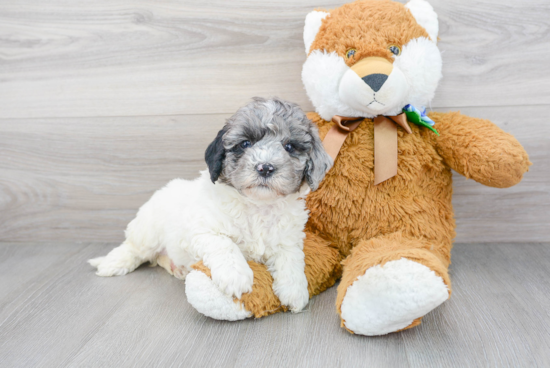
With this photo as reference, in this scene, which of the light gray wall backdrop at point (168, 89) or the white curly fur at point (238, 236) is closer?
the white curly fur at point (238, 236)

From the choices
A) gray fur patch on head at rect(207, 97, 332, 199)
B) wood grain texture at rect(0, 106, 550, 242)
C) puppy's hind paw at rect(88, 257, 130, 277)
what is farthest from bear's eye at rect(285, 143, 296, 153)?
puppy's hind paw at rect(88, 257, 130, 277)

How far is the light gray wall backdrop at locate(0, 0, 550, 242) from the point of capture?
1.79m

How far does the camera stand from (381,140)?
5.02 ft

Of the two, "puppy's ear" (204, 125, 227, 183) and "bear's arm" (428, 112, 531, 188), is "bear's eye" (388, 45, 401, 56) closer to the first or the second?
"bear's arm" (428, 112, 531, 188)

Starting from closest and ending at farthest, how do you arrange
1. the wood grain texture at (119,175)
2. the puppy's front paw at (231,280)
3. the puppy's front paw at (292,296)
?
the puppy's front paw at (231,280), the puppy's front paw at (292,296), the wood grain texture at (119,175)

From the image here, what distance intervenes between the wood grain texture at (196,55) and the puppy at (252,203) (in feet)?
1.71

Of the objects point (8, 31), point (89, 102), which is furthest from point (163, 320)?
point (8, 31)

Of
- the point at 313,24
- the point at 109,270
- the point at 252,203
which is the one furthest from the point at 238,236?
the point at 313,24

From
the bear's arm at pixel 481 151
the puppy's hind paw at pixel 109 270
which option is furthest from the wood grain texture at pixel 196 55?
the puppy's hind paw at pixel 109 270

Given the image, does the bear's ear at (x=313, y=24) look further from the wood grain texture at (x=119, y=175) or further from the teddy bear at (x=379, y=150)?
the wood grain texture at (x=119, y=175)

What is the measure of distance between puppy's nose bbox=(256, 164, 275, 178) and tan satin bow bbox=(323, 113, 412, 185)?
365 mm

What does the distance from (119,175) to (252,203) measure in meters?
0.90

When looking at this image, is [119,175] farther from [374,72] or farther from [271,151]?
[374,72]

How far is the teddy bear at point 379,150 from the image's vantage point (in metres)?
1.42
